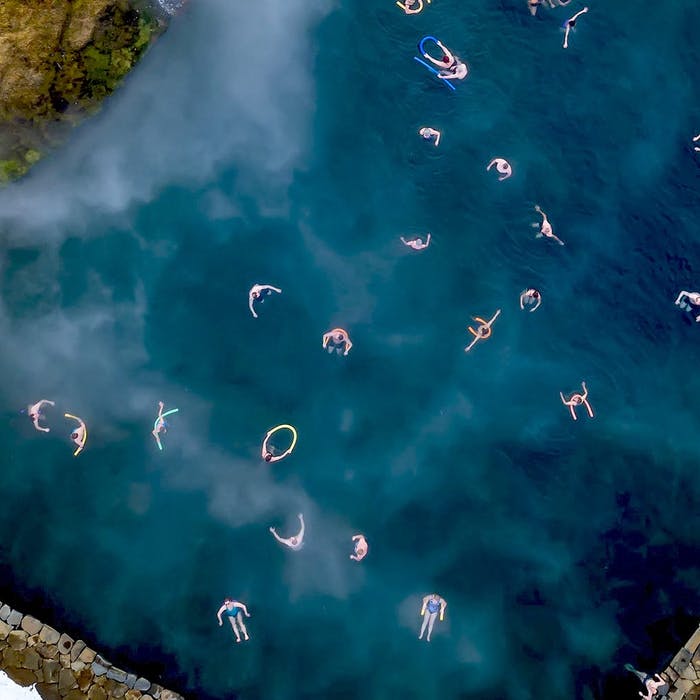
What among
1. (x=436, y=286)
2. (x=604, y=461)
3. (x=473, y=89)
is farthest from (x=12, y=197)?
(x=604, y=461)

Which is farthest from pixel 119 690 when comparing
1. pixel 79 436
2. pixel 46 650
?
pixel 79 436

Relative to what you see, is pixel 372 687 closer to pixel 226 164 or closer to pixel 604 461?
pixel 604 461

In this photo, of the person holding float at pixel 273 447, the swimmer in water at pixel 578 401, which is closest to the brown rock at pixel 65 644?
the person holding float at pixel 273 447

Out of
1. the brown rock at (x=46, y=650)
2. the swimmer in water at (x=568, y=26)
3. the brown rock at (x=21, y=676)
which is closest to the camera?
the brown rock at (x=21, y=676)

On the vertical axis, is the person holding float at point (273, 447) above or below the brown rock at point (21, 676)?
above

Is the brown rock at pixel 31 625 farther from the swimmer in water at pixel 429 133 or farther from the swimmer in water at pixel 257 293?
the swimmer in water at pixel 429 133

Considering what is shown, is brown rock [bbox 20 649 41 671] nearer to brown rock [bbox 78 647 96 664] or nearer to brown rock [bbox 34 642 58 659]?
brown rock [bbox 34 642 58 659]
